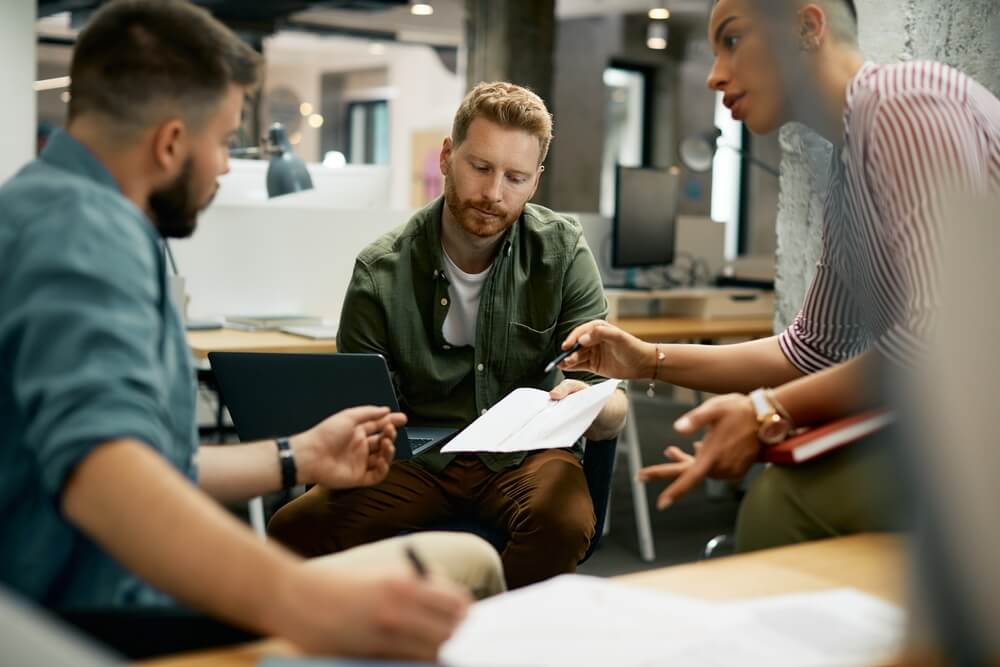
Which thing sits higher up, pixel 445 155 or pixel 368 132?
pixel 368 132

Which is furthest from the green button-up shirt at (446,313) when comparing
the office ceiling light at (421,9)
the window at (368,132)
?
the window at (368,132)

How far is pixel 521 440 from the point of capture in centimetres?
186

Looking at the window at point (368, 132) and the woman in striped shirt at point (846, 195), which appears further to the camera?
the window at point (368, 132)

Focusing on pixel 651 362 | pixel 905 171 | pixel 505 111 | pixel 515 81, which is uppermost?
pixel 515 81

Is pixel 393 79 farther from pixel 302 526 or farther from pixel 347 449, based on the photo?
pixel 347 449

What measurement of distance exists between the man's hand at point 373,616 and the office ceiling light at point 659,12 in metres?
9.96

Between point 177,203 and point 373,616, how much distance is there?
58cm

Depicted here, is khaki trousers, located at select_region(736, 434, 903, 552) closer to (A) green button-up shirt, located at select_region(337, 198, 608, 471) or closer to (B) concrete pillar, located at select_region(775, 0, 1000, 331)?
(A) green button-up shirt, located at select_region(337, 198, 608, 471)

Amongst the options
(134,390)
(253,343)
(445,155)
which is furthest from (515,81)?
(134,390)

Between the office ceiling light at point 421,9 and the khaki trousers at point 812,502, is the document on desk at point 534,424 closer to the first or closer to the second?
the khaki trousers at point 812,502

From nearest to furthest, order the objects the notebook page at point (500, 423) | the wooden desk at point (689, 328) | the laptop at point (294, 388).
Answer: the notebook page at point (500, 423), the laptop at point (294, 388), the wooden desk at point (689, 328)

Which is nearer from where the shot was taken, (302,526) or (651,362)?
(651,362)

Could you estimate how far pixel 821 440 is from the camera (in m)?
1.30

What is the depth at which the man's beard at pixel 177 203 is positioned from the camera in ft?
3.96
